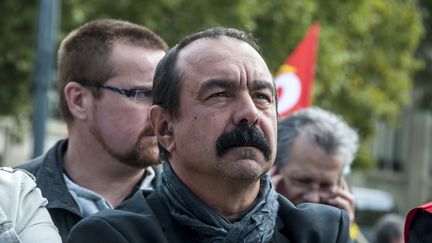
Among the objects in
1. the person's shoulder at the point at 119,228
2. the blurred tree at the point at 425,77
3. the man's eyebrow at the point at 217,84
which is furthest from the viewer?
the blurred tree at the point at 425,77

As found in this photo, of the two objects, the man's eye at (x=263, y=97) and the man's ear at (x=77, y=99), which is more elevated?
the man's eye at (x=263, y=97)

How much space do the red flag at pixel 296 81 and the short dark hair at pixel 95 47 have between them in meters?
3.20

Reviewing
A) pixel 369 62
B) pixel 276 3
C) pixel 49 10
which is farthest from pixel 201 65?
pixel 369 62

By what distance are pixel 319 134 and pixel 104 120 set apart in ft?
4.09

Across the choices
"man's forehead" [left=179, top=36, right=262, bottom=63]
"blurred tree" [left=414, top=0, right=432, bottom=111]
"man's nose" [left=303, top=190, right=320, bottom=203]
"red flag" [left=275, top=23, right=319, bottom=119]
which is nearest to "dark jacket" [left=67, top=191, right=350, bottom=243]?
"man's forehead" [left=179, top=36, right=262, bottom=63]

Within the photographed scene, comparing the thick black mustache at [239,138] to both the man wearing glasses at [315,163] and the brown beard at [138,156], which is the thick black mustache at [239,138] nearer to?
the brown beard at [138,156]

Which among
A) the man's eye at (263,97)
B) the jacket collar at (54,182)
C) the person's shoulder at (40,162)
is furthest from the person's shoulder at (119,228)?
the person's shoulder at (40,162)

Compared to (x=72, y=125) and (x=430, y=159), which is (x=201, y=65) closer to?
(x=72, y=125)

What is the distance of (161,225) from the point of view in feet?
10.1

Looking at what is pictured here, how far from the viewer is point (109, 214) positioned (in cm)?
305

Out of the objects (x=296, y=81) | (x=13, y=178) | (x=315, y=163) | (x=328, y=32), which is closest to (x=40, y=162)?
(x=13, y=178)

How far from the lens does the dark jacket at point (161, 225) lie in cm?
300

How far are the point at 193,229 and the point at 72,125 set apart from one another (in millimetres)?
1680

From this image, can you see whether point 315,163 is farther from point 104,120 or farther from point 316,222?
point 316,222
